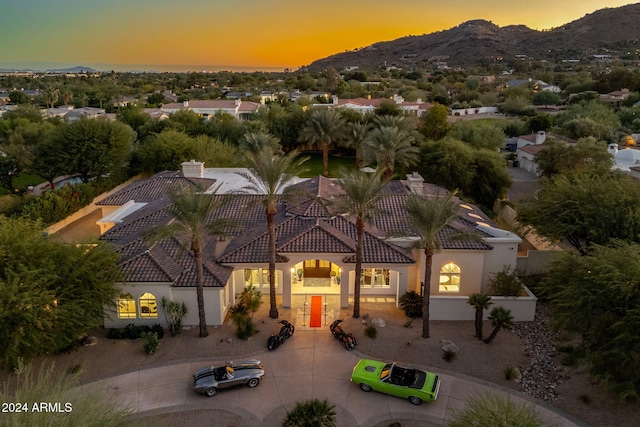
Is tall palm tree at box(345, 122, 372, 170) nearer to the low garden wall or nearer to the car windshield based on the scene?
the low garden wall

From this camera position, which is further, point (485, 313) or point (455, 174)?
point (455, 174)

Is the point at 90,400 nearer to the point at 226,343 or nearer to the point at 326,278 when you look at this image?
the point at 226,343

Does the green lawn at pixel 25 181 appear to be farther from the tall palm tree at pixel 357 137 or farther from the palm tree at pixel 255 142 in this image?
the tall palm tree at pixel 357 137

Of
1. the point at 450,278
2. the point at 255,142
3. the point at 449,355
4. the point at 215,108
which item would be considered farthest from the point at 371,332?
the point at 215,108

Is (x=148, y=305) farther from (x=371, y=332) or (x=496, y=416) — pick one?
(x=496, y=416)

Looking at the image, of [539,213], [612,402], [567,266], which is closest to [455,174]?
[539,213]

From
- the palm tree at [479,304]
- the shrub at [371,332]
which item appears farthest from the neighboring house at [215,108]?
the palm tree at [479,304]
